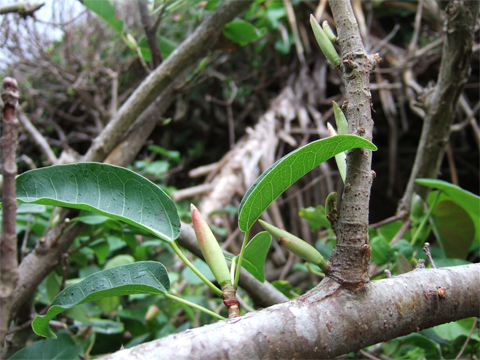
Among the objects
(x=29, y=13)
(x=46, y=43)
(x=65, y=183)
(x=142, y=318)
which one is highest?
(x=46, y=43)

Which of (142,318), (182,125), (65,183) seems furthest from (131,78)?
(65,183)

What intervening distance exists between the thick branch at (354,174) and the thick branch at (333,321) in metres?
0.02

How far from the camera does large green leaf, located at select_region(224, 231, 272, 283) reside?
415 mm

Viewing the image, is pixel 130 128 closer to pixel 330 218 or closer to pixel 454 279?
pixel 330 218

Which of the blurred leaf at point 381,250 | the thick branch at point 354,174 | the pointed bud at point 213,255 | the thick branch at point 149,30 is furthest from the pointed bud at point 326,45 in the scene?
the thick branch at point 149,30

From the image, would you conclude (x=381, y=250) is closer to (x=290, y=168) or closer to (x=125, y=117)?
(x=290, y=168)

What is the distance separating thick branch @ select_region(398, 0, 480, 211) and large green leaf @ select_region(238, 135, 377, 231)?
0.49 m

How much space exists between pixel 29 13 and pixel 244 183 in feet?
3.21

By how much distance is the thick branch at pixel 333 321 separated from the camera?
0.26 m

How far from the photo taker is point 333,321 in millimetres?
298

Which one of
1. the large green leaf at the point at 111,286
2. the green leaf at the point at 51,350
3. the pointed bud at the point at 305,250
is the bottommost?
the green leaf at the point at 51,350

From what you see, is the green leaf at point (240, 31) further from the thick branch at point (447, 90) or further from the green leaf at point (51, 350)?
the green leaf at point (51, 350)

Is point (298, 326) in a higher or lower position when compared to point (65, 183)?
lower

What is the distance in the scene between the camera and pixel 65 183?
37 centimetres
